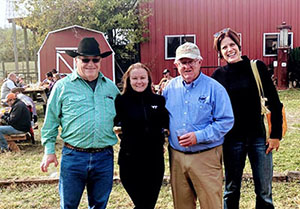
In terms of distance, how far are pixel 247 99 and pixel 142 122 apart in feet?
2.75

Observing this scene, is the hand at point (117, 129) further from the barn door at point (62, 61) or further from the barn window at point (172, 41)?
the barn window at point (172, 41)

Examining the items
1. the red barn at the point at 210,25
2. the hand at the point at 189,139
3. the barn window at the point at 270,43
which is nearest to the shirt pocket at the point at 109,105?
the hand at the point at 189,139

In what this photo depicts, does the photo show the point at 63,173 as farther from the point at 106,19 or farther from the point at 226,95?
the point at 106,19

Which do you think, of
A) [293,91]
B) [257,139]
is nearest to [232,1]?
[293,91]

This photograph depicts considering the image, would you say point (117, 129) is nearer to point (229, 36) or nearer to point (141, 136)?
point (141, 136)

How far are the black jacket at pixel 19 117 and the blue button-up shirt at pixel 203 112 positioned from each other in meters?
4.82

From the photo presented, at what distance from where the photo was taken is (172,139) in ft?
8.20

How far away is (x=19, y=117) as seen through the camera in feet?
21.2

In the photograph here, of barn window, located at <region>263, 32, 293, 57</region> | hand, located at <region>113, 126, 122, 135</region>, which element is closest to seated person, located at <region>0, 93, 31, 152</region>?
hand, located at <region>113, 126, 122, 135</region>

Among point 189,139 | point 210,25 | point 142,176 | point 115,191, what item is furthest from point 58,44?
point 189,139

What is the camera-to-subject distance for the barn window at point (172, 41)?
14977mm

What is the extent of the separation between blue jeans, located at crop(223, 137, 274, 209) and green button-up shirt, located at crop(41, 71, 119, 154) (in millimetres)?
1002

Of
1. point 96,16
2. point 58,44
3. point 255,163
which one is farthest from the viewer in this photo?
point 96,16

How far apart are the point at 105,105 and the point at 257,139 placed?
48.4 inches
